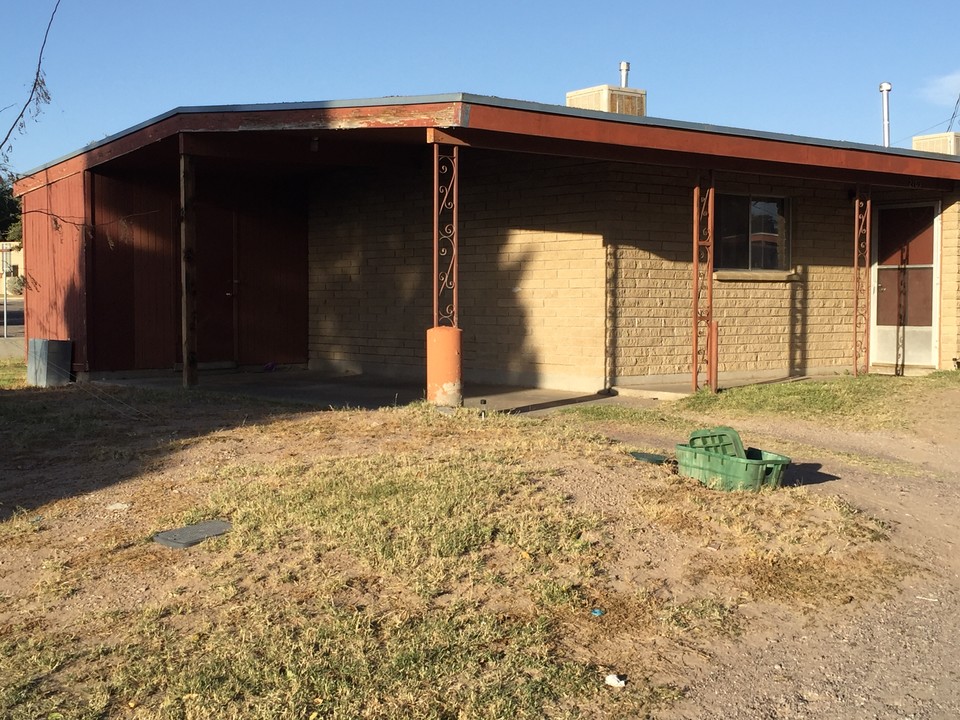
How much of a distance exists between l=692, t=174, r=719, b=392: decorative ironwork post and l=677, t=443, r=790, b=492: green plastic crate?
17.2 feet

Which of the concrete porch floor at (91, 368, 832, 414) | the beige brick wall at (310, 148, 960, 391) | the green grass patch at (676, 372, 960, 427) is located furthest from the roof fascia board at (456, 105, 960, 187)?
the concrete porch floor at (91, 368, 832, 414)

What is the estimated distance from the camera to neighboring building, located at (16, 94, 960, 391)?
12414 millimetres

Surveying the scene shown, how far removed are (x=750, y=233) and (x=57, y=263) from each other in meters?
10.9

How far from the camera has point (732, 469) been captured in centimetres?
695

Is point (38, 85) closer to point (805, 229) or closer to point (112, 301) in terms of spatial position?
point (112, 301)

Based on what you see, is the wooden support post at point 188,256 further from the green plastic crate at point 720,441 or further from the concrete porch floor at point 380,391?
the green plastic crate at point 720,441

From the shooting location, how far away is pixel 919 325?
15.6m

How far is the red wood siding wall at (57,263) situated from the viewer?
48.0 feet

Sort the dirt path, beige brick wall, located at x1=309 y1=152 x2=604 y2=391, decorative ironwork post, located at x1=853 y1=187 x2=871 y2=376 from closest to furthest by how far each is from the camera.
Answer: the dirt path → beige brick wall, located at x1=309 y1=152 x2=604 y2=391 → decorative ironwork post, located at x1=853 y1=187 x2=871 y2=376

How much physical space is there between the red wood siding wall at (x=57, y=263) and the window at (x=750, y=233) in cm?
942

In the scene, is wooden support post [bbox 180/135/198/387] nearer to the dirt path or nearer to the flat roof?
the flat roof

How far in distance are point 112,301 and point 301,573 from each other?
35.3ft

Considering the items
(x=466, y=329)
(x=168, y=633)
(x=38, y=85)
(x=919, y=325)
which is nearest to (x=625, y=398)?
(x=466, y=329)

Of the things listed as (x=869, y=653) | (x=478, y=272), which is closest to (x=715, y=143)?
(x=478, y=272)
